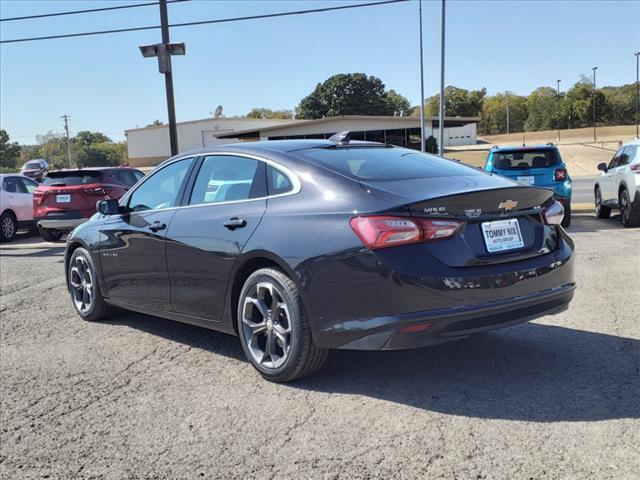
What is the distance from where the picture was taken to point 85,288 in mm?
6242

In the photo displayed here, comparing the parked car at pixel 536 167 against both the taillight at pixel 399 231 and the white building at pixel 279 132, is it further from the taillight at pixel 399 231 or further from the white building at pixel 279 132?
the white building at pixel 279 132

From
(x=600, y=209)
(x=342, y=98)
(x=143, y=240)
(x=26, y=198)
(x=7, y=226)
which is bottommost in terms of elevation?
(x=600, y=209)

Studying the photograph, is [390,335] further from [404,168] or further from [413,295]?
[404,168]

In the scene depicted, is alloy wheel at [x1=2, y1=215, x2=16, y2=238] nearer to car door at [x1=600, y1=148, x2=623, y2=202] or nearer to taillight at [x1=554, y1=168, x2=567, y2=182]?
taillight at [x1=554, y1=168, x2=567, y2=182]

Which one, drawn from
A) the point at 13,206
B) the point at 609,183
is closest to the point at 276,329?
the point at 609,183

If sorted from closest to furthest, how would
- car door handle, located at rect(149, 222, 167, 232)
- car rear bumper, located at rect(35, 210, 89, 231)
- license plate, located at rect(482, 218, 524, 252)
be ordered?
license plate, located at rect(482, 218, 524, 252) < car door handle, located at rect(149, 222, 167, 232) < car rear bumper, located at rect(35, 210, 89, 231)

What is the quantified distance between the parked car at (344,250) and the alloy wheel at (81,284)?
126 cm

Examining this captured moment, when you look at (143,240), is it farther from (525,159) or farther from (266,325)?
(525,159)

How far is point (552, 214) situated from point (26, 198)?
48.6ft

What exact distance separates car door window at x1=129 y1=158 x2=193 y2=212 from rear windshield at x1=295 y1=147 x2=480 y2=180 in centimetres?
122

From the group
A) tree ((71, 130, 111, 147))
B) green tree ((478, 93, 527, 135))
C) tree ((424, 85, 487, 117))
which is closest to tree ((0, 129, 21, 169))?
tree ((71, 130, 111, 147))

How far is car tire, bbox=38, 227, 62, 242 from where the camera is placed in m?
12.5

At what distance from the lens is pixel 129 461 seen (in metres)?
3.18

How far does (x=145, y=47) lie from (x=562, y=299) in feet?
49.5
